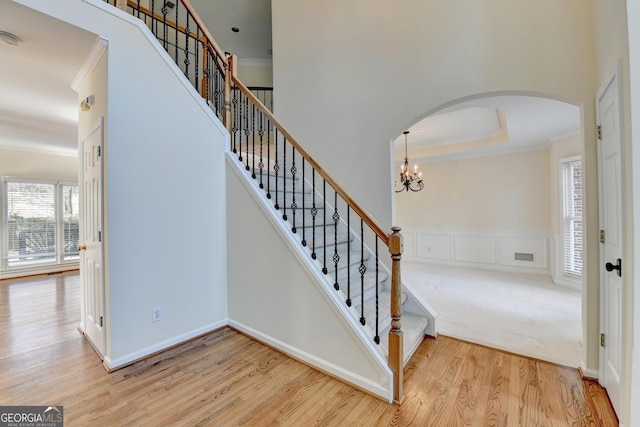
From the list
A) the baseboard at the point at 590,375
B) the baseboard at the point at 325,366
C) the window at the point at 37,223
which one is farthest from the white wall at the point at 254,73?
the baseboard at the point at 590,375

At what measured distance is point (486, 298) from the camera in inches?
155

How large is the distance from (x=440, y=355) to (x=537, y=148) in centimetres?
494

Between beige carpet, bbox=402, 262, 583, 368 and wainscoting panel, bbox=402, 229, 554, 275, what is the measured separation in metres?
0.35

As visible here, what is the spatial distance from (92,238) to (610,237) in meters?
4.09

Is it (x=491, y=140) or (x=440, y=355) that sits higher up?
(x=491, y=140)

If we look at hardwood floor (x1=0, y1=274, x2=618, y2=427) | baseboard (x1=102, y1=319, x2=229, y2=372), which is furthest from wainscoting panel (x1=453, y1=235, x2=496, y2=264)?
baseboard (x1=102, y1=319, x2=229, y2=372)

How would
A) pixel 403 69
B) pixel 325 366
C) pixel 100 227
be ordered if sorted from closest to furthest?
pixel 325 366, pixel 100 227, pixel 403 69

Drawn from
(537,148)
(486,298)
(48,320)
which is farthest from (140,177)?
(537,148)

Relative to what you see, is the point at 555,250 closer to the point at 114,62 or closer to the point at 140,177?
the point at 140,177

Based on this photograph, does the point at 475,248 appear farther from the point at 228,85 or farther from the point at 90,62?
the point at 90,62

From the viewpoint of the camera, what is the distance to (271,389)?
1.94 meters

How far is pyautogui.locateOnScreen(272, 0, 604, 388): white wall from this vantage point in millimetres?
2148

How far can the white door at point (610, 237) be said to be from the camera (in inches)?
64.6

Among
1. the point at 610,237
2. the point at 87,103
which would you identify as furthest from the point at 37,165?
the point at 610,237
